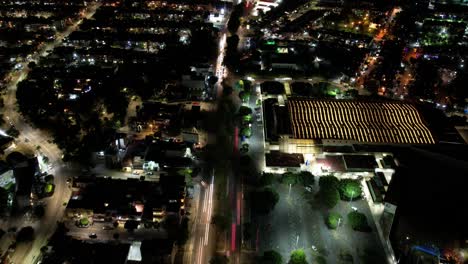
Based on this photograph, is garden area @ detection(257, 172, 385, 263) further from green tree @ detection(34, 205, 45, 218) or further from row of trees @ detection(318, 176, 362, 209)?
green tree @ detection(34, 205, 45, 218)

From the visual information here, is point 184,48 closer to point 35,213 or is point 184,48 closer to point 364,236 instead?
point 35,213

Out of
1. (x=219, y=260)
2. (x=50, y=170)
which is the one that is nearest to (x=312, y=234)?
(x=219, y=260)

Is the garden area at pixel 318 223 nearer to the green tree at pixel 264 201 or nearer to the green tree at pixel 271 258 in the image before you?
the green tree at pixel 271 258

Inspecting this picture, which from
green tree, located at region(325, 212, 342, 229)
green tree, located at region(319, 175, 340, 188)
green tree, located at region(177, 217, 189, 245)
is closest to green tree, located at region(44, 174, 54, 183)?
green tree, located at region(177, 217, 189, 245)

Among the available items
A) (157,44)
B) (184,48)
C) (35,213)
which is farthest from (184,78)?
(35,213)

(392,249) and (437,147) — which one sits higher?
(437,147)

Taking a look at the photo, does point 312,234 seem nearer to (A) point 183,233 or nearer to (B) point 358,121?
(A) point 183,233
